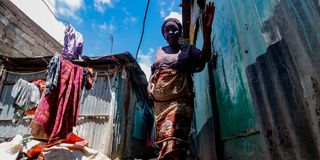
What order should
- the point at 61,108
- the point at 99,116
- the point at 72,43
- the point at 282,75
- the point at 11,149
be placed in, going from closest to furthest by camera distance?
the point at 282,75 → the point at 11,149 → the point at 61,108 → the point at 72,43 → the point at 99,116

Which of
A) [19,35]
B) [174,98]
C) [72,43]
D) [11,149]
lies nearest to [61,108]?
[11,149]

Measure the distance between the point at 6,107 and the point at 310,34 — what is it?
1028 centimetres

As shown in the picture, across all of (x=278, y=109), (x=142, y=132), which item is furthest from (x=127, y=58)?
(x=278, y=109)

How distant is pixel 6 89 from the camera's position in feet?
27.4

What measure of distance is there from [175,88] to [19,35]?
11.7 metres

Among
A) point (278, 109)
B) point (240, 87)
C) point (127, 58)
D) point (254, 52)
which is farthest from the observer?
point (127, 58)

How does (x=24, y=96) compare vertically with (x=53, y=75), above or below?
above

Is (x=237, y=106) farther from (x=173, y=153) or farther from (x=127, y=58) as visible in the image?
(x=127, y=58)

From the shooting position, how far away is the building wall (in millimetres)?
9625

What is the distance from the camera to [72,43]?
628cm

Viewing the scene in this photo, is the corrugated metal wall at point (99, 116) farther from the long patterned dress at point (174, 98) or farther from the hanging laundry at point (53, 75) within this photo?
the long patterned dress at point (174, 98)

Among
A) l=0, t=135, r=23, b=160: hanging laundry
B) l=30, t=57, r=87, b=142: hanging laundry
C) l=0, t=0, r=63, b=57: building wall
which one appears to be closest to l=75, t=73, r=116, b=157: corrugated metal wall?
l=30, t=57, r=87, b=142: hanging laundry

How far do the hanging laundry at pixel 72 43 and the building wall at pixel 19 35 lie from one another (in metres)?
5.53

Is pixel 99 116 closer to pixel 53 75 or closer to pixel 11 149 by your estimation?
pixel 53 75
